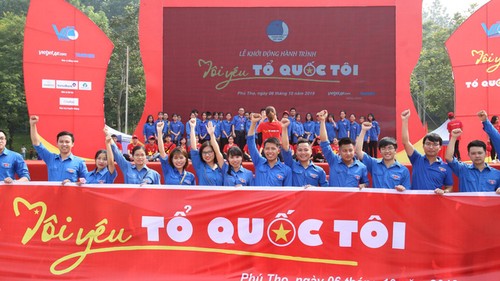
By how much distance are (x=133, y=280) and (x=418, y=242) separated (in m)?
2.75

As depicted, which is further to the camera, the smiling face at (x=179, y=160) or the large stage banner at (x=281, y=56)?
the large stage banner at (x=281, y=56)

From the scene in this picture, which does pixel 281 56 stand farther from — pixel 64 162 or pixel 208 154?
pixel 64 162

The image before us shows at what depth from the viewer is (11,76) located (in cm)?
3259

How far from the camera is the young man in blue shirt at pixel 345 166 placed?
202 inches

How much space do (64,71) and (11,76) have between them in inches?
862

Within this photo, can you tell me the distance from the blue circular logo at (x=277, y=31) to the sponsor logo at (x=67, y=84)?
6.00 m

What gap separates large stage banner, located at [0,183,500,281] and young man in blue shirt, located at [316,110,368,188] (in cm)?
57

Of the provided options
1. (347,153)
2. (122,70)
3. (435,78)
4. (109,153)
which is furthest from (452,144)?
(435,78)

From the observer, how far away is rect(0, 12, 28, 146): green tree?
32.2m

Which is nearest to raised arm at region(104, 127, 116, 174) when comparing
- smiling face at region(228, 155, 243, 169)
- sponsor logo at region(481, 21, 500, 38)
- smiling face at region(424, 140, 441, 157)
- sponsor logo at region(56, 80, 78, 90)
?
smiling face at region(228, 155, 243, 169)

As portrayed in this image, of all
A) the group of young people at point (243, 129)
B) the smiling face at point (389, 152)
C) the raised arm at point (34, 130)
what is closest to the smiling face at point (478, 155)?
the smiling face at point (389, 152)

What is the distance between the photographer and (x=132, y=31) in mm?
35938

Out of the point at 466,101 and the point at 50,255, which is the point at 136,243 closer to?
the point at 50,255

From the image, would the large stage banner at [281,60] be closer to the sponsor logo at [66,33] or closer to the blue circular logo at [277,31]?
the blue circular logo at [277,31]
